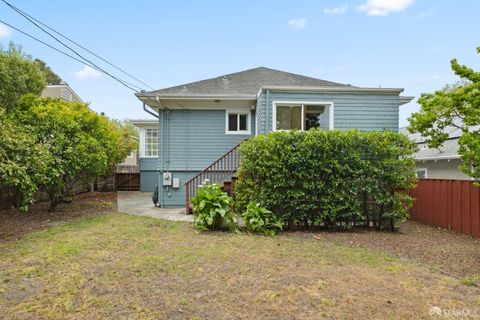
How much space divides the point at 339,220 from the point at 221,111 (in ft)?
18.1

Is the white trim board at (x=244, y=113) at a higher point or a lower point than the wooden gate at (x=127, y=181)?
higher

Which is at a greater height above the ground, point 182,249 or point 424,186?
point 424,186

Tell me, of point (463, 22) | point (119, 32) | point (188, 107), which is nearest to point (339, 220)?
point (188, 107)

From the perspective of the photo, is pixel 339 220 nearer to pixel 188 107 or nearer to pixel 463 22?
pixel 188 107

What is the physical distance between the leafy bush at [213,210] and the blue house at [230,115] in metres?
1.95

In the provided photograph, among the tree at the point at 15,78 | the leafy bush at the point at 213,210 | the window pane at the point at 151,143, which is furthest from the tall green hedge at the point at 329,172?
the tree at the point at 15,78

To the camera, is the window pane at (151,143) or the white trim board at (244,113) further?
the window pane at (151,143)

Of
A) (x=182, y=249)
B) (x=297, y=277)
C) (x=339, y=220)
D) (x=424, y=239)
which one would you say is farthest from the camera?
(x=339, y=220)

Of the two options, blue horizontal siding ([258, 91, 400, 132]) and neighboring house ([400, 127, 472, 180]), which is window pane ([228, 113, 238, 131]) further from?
neighboring house ([400, 127, 472, 180])

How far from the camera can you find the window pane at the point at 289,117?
8086mm

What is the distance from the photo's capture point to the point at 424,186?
24.4 feet

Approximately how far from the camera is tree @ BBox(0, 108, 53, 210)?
529cm

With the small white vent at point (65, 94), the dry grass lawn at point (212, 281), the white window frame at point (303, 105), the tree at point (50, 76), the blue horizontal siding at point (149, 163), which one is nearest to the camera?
the dry grass lawn at point (212, 281)

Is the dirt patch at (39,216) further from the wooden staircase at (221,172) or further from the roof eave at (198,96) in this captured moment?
the roof eave at (198,96)
